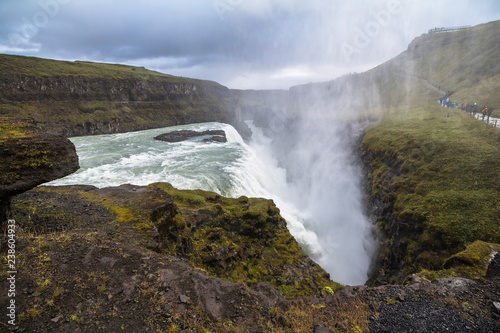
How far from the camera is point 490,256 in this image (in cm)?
975

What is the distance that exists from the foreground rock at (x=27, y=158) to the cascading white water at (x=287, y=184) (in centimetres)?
1462

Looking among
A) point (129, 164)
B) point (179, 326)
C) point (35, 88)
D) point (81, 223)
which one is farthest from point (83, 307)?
point (35, 88)

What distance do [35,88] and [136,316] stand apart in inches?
3279

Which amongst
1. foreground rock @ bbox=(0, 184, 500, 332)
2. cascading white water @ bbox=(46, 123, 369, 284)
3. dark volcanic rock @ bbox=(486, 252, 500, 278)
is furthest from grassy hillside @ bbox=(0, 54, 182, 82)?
dark volcanic rock @ bbox=(486, 252, 500, 278)

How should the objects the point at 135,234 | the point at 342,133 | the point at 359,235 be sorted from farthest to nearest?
the point at 342,133 → the point at 359,235 → the point at 135,234

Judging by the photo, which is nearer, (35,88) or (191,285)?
(191,285)

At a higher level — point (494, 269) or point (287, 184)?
point (494, 269)

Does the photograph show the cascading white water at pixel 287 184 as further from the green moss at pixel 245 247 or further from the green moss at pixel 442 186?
the green moss at pixel 245 247

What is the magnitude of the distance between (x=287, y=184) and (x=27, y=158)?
39279 mm

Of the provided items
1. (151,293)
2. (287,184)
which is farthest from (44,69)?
(151,293)

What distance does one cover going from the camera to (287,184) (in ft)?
142

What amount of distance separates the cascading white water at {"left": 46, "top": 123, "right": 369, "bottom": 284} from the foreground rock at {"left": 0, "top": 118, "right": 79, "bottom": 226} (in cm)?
1462

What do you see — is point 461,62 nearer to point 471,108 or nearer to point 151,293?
point 471,108

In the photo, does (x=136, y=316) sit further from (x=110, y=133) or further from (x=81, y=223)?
(x=110, y=133)
